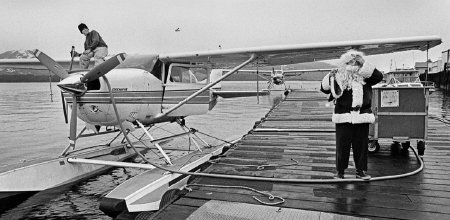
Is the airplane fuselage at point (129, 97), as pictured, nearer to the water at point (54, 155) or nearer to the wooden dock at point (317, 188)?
the water at point (54, 155)

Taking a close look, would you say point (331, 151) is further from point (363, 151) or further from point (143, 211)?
point (143, 211)

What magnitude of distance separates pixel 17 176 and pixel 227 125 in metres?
12.7

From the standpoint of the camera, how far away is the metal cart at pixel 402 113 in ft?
18.4

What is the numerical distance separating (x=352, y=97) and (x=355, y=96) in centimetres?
5

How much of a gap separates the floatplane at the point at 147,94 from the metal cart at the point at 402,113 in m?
1.07

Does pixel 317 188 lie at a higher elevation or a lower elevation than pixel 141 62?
lower

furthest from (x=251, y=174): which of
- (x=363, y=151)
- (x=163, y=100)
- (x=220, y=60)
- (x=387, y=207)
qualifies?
(x=220, y=60)

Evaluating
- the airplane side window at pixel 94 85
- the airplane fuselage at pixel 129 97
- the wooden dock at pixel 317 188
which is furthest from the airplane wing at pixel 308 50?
the wooden dock at pixel 317 188

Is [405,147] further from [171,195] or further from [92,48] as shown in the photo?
[92,48]

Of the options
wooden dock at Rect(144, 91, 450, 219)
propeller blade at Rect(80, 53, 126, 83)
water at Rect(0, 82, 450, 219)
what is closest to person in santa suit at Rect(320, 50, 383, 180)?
wooden dock at Rect(144, 91, 450, 219)

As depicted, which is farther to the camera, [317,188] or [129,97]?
[129,97]

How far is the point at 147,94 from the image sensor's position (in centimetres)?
731

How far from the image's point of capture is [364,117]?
4.24m

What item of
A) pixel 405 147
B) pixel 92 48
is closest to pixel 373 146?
pixel 405 147
